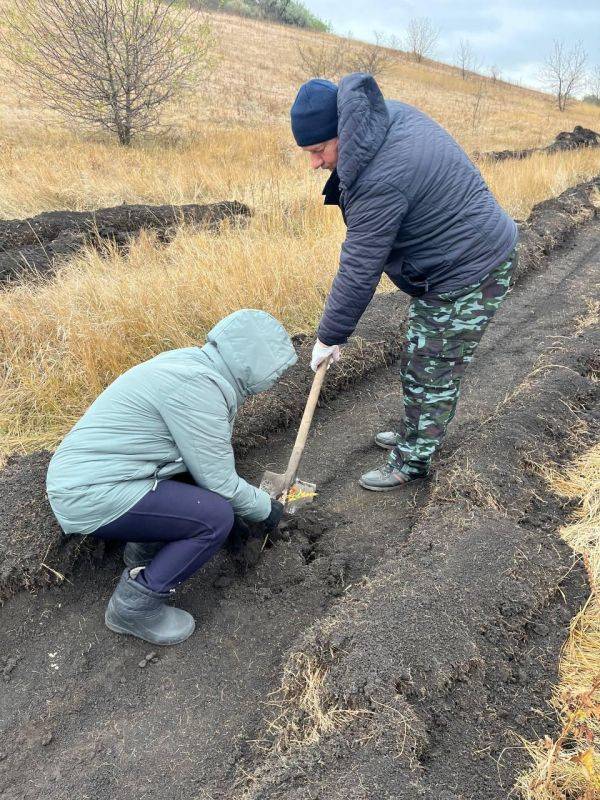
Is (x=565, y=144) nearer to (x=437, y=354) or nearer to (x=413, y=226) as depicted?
(x=437, y=354)

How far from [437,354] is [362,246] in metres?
0.75

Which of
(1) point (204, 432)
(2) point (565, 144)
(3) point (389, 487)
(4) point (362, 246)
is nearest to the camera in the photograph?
(1) point (204, 432)

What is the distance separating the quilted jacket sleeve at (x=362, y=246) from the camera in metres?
2.35

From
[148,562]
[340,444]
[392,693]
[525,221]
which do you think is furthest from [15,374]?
[525,221]

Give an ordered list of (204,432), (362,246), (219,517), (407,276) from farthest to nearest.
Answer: (407,276)
(362,246)
(219,517)
(204,432)

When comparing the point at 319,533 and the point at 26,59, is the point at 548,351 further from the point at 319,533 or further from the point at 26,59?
the point at 26,59

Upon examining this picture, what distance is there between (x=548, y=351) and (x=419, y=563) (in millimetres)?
3140

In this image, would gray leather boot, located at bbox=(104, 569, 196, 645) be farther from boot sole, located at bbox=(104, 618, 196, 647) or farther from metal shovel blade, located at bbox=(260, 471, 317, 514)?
metal shovel blade, located at bbox=(260, 471, 317, 514)

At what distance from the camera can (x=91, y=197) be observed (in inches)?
334

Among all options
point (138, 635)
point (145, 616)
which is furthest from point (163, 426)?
point (138, 635)

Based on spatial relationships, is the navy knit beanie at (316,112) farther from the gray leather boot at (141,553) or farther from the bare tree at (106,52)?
the bare tree at (106,52)

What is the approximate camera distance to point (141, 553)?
2.53 meters

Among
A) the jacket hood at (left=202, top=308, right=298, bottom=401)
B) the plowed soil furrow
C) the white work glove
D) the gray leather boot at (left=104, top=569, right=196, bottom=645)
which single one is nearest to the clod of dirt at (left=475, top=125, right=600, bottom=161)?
the white work glove

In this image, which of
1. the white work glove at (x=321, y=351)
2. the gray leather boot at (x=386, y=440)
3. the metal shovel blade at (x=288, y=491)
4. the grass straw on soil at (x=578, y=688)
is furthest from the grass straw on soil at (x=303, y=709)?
the gray leather boot at (x=386, y=440)
